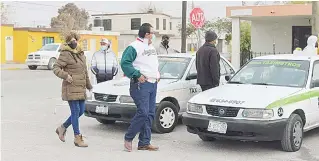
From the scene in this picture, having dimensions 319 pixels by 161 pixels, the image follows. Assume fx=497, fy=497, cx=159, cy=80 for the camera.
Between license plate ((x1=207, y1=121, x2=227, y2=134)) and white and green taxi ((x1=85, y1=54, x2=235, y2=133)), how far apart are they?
1555 mm

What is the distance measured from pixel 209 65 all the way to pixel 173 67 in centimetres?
104

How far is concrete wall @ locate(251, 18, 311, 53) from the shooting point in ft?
77.3

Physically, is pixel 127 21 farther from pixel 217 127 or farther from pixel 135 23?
pixel 217 127

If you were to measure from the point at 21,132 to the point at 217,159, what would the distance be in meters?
3.72

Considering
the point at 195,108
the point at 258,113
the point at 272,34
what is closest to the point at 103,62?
the point at 195,108

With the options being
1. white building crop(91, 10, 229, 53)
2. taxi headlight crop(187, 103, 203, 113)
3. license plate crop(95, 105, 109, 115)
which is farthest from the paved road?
white building crop(91, 10, 229, 53)

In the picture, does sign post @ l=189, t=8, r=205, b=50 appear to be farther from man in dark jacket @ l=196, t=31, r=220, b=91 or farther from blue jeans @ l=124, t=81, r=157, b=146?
blue jeans @ l=124, t=81, r=157, b=146

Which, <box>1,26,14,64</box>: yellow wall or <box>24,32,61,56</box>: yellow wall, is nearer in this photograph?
<box>1,26,14,64</box>: yellow wall

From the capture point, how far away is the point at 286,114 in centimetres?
713

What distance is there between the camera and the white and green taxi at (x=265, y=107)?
22.8 feet

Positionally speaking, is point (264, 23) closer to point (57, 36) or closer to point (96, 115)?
point (96, 115)

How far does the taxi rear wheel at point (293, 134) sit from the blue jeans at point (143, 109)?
195cm

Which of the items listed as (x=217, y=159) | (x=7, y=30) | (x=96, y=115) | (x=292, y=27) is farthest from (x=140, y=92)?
(x=7, y=30)

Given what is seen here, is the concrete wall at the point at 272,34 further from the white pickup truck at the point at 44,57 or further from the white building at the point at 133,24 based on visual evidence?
the white building at the point at 133,24
